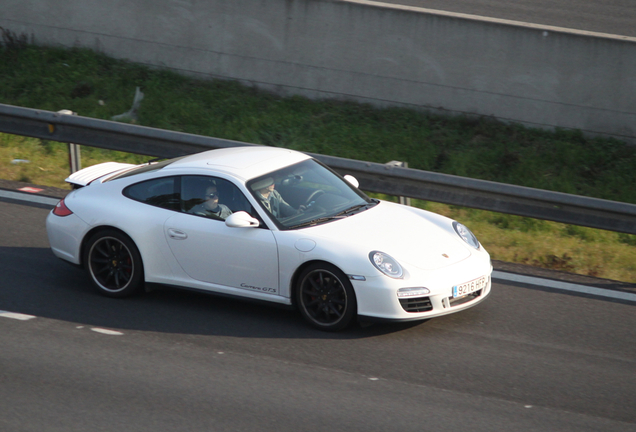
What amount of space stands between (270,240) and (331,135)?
6.89 metres

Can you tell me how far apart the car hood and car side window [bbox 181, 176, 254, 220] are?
28.9 inches

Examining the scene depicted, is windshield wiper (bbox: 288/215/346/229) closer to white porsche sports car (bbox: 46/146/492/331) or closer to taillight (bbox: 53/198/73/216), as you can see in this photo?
white porsche sports car (bbox: 46/146/492/331)

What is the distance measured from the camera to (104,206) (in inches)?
280

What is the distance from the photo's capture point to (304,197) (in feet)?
22.5

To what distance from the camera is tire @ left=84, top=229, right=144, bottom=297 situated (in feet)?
→ 22.9

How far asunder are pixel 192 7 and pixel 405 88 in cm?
441

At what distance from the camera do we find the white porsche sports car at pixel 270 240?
6164 millimetres

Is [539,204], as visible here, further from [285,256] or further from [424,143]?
[424,143]

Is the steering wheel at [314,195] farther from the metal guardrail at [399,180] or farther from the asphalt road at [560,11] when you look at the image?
the asphalt road at [560,11]

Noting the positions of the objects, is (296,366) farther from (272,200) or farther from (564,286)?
(564,286)

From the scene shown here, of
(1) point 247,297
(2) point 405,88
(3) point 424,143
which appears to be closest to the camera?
(1) point 247,297

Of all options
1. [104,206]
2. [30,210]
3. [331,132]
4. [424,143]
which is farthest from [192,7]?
Result: [104,206]

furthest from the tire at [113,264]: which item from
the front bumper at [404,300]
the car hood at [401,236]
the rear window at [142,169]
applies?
the front bumper at [404,300]

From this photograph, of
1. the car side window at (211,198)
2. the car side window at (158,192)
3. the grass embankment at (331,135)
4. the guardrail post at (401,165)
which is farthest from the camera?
the grass embankment at (331,135)
